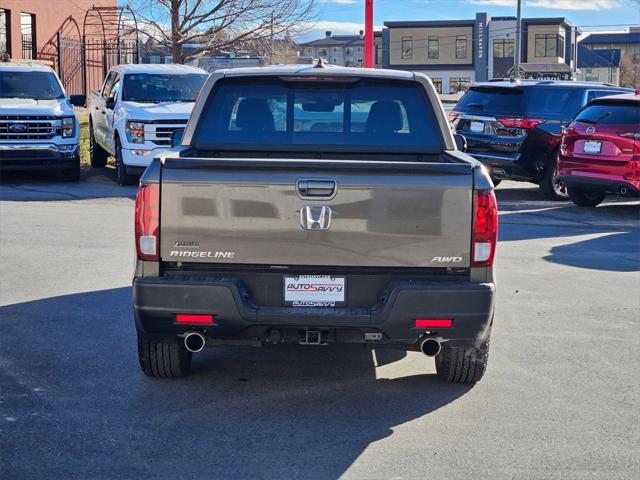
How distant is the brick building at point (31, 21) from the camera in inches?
1321

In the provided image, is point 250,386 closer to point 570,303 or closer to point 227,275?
point 227,275

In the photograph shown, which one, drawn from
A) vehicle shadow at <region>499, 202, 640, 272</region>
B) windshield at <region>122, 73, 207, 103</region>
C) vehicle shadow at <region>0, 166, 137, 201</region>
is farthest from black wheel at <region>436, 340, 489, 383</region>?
windshield at <region>122, 73, 207, 103</region>

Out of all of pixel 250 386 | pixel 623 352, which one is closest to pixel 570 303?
pixel 623 352

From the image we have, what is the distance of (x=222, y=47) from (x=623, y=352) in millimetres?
21402

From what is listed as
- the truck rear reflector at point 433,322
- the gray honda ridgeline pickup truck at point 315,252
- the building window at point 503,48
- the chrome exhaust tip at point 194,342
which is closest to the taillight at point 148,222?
the gray honda ridgeline pickup truck at point 315,252

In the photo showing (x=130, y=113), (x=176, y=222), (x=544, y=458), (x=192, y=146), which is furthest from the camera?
(x=130, y=113)

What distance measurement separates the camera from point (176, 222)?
5.63 meters

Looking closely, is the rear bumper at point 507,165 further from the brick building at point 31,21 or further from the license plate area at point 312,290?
the brick building at point 31,21

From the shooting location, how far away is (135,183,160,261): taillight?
5.64 meters

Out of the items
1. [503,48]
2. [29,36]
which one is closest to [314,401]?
[29,36]

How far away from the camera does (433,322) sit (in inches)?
225

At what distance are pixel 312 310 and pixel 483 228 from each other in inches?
41.4

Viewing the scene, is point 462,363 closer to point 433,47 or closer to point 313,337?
point 313,337

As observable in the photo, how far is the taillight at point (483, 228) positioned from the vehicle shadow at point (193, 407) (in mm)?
993
